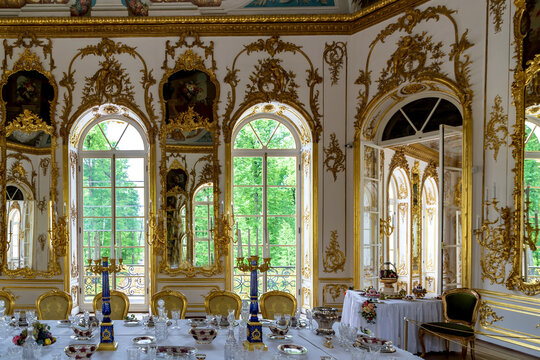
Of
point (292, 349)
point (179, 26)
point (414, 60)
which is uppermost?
point (179, 26)

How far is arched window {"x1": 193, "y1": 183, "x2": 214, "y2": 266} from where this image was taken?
6.94 meters

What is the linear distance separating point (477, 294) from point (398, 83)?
10.1ft

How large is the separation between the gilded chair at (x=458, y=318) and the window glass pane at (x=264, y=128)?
394cm

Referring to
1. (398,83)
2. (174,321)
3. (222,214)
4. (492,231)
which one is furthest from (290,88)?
(174,321)

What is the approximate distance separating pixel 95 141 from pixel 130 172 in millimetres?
861

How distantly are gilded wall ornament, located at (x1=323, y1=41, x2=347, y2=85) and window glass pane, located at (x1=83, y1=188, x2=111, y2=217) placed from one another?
14.2 ft

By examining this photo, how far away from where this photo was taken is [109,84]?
7059mm

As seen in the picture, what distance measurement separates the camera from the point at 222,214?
6953 mm

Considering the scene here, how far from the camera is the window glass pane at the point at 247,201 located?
757cm

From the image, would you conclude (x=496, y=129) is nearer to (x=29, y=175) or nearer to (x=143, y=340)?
(x=143, y=340)

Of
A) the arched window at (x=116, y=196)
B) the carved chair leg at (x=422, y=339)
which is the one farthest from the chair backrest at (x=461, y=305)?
the arched window at (x=116, y=196)

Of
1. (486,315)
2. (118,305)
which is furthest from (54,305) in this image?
(486,315)

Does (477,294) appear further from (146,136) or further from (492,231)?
(146,136)

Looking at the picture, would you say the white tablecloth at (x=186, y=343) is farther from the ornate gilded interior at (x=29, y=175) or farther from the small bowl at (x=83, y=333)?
the ornate gilded interior at (x=29, y=175)
